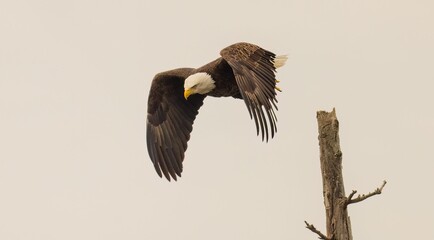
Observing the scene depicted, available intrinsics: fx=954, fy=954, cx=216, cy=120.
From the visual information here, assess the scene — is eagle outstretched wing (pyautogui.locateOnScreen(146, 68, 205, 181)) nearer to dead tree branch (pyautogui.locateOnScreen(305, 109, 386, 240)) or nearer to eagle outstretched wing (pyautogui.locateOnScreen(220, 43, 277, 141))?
eagle outstretched wing (pyautogui.locateOnScreen(220, 43, 277, 141))

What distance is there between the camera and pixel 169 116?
13109mm

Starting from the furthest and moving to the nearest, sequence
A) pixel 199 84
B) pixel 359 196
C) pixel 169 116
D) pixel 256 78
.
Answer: pixel 169 116 < pixel 199 84 < pixel 256 78 < pixel 359 196

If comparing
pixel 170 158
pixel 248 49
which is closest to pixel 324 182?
pixel 248 49

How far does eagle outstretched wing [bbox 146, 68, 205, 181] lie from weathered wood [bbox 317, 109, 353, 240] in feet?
15.3

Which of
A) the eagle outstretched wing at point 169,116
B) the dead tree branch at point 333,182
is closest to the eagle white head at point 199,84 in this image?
the eagle outstretched wing at point 169,116

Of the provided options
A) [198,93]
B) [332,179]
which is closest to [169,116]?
[198,93]

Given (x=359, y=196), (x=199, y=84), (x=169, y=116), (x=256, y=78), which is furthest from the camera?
(x=169, y=116)

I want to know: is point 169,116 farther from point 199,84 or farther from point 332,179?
point 332,179

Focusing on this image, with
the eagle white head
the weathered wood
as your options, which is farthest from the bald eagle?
the weathered wood

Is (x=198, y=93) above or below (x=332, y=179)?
above

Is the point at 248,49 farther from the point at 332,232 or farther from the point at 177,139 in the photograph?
the point at 332,232

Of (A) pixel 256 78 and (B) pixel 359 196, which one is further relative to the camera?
(A) pixel 256 78

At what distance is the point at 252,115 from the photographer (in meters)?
9.60

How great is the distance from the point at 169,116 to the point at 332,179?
525 cm
